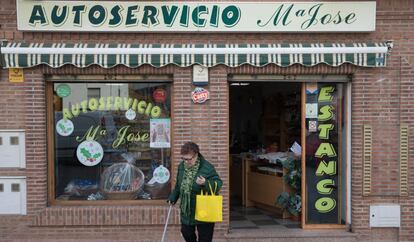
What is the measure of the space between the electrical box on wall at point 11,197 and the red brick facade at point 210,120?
108 mm

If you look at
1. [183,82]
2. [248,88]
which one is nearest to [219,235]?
[183,82]

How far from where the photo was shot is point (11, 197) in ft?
23.1

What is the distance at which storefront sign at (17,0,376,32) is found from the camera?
6938mm

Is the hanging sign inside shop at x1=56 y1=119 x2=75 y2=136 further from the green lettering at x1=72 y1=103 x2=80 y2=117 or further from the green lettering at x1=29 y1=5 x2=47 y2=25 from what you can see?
the green lettering at x1=29 y1=5 x2=47 y2=25

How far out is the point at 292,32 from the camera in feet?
23.3

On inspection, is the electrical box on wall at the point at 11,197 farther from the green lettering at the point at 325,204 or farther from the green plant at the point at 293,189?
the green lettering at the point at 325,204

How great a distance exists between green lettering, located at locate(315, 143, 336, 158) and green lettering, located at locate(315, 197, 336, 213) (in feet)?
2.36

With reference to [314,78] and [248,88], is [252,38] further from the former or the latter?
[248,88]

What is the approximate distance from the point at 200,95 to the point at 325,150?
7.36 ft

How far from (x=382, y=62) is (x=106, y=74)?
418 centimetres

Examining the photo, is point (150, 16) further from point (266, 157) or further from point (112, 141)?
point (266, 157)

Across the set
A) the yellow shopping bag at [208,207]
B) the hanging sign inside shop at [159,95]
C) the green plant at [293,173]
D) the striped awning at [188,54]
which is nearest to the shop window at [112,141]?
the hanging sign inside shop at [159,95]

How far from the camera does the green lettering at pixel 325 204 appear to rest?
24.9 feet

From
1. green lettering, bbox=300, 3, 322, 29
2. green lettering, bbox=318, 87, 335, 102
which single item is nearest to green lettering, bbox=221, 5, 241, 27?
green lettering, bbox=300, 3, 322, 29
